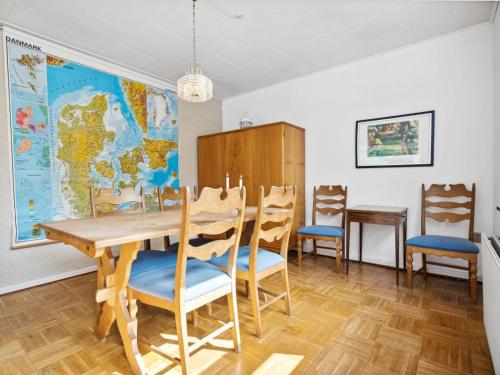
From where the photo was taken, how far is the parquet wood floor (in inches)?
57.0

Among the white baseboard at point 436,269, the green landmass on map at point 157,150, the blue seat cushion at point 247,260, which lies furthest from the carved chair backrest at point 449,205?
the green landmass on map at point 157,150

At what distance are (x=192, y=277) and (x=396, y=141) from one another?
107 inches

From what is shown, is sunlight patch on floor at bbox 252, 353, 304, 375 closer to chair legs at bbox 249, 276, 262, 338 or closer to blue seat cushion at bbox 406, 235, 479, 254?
chair legs at bbox 249, 276, 262, 338

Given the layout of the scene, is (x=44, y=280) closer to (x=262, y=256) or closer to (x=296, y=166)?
(x=262, y=256)

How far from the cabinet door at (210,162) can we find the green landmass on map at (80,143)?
4.64ft

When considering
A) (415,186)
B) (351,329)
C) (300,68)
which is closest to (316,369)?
(351,329)

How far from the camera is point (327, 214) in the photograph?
3344 millimetres

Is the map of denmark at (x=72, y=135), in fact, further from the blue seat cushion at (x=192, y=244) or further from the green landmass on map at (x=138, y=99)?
the blue seat cushion at (x=192, y=244)

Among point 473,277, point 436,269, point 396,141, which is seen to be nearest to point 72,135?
point 396,141

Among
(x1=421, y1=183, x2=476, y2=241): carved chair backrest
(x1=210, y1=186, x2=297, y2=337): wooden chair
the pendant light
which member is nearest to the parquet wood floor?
(x1=210, y1=186, x2=297, y2=337): wooden chair

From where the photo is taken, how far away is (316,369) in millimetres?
1418

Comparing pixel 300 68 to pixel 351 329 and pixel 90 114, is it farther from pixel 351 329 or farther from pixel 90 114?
pixel 351 329

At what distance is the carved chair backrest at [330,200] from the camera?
10.7ft

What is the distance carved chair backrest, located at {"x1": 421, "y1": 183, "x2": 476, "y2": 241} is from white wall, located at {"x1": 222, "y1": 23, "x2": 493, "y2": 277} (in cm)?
12
